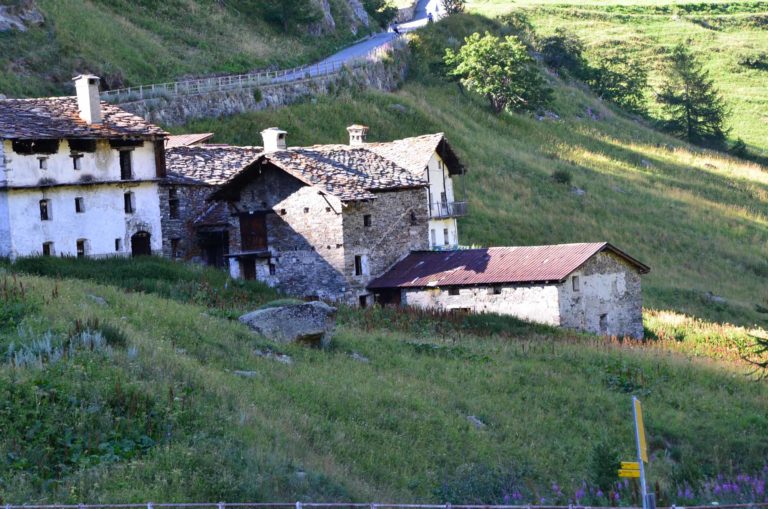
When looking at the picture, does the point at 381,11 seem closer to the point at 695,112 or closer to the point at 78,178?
the point at 695,112

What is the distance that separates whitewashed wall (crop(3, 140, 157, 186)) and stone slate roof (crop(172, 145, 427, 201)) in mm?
2043

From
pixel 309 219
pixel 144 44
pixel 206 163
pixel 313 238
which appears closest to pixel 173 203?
pixel 206 163

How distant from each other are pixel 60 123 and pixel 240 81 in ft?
98.0

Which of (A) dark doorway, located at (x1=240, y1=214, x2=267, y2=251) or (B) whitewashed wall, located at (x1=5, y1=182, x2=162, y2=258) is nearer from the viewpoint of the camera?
(B) whitewashed wall, located at (x1=5, y1=182, x2=162, y2=258)

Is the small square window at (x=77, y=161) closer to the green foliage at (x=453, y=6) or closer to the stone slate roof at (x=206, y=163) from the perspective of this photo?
the stone slate roof at (x=206, y=163)

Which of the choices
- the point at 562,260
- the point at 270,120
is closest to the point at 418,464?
the point at 562,260

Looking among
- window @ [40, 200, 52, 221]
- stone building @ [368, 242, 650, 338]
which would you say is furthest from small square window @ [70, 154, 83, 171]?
stone building @ [368, 242, 650, 338]

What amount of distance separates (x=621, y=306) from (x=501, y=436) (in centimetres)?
2246

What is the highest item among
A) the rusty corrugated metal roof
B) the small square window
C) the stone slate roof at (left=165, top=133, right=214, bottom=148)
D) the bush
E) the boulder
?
the stone slate roof at (left=165, top=133, right=214, bottom=148)

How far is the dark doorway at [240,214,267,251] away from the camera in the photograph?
51.0 m

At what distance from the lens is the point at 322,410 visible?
25938 mm

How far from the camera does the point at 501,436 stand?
27.5 m

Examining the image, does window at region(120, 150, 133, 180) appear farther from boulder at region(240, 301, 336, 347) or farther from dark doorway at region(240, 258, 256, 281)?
boulder at region(240, 301, 336, 347)

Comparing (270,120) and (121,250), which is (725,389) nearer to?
(121,250)
